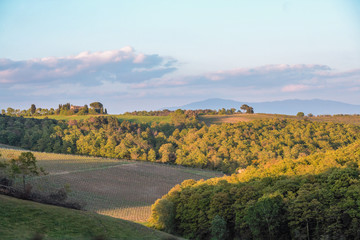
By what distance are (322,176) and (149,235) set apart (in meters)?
32.8

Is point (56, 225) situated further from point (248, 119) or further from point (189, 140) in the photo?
point (248, 119)

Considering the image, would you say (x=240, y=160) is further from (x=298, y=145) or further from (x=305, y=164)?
(x=305, y=164)

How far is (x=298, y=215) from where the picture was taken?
44.2 metres

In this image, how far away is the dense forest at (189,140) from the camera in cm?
13525

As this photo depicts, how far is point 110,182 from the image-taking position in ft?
277

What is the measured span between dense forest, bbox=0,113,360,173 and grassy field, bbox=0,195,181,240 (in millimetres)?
103449

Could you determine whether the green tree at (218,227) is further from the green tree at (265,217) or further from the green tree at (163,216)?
the green tree at (163,216)

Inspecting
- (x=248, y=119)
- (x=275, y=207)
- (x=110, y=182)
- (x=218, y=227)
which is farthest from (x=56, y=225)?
(x=248, y=119)

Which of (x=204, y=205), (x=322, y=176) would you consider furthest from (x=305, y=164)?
(x=204, y=205)

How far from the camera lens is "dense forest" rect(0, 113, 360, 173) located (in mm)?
135250

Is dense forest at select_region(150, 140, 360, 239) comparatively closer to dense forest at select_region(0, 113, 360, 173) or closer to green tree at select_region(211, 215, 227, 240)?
green tree at select_region(211, 215, 227, 240)

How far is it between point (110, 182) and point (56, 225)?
206 ft

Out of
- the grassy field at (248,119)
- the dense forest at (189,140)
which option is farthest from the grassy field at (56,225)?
the grassy field at (248,119)

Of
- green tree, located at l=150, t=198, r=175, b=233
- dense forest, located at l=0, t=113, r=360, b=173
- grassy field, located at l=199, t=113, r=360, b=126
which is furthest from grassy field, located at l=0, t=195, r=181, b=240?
grassy field, located at l=199, t=113, r=360, b=126
